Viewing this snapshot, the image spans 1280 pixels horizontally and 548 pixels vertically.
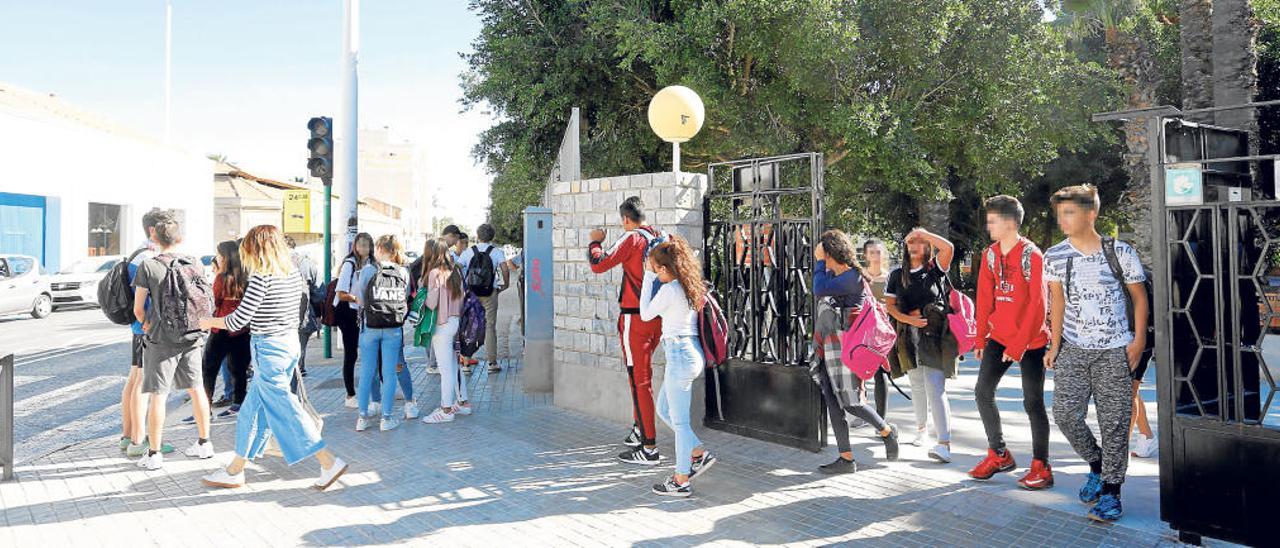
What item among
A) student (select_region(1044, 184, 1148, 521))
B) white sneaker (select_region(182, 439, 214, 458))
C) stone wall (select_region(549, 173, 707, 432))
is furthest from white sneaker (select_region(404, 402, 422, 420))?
student (select_region(1044, 184, 1148, 521))

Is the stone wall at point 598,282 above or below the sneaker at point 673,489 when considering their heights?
above

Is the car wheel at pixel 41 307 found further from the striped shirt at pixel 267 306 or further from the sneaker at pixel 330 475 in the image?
the sneaker at pixel 330 475

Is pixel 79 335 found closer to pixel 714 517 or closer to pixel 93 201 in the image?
pixel 714 517

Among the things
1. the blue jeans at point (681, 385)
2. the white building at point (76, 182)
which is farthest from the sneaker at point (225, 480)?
the white building at point (76, 182)

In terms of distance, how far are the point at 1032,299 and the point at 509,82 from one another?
34.6ft

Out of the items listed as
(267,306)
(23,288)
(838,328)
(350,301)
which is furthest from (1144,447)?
(23,288)

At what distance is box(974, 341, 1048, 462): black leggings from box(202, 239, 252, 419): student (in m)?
5.70

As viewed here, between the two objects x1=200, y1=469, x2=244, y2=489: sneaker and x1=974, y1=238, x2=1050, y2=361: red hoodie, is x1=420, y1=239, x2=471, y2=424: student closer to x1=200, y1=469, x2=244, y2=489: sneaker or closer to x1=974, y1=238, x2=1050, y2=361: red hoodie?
x1=200, y1=469, x2=244, y2=489: sneaker

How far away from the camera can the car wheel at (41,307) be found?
18.2m

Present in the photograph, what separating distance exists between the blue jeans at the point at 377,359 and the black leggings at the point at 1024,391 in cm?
444

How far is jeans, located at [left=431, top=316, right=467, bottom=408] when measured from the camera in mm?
6969

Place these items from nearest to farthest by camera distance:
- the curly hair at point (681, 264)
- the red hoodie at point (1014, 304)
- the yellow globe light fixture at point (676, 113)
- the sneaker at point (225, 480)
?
the red hoodie at point (1014, 304) → the curly hair at point (681, 264) → the sneaker at point (225, 480) → the yellow globe light fixture at point (676, 113)

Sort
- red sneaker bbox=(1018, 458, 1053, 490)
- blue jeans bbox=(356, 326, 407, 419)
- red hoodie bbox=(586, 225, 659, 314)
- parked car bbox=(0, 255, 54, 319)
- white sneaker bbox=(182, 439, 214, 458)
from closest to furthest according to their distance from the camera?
red sneaker bbox=(1018, 458, 1053, 490) → red hoodie bbox=(586, 225, 659, 314) → white sneaker bbox=(182, 439, 214, 458) → blue jeans bbox=(356, 326, 407, 419) → parked car bbox=(0, 255, 54, 319)

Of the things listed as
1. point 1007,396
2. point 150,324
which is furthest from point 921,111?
point 150,324
